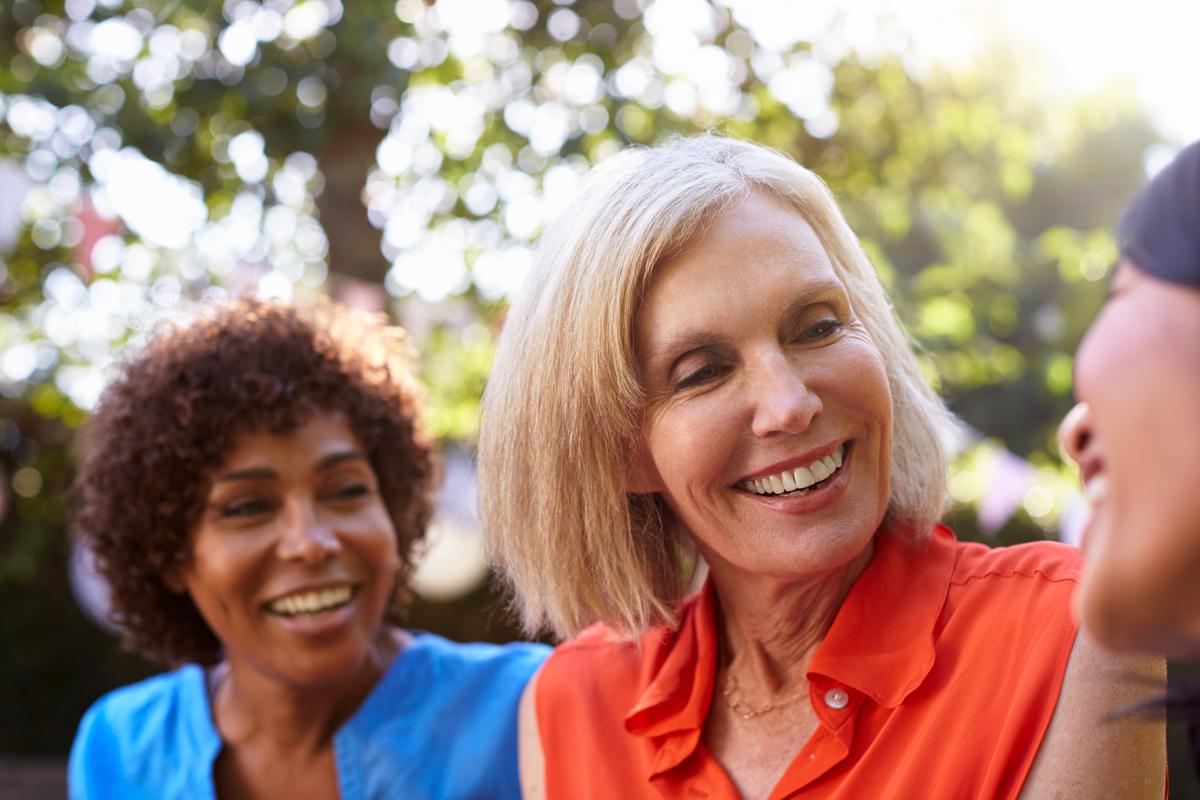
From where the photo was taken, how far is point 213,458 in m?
2.78

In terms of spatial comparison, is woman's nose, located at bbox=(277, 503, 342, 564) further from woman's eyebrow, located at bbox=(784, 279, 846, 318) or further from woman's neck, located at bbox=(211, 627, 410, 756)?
woman's eyebrow, located at bbox=(784, 279, 846, 318)

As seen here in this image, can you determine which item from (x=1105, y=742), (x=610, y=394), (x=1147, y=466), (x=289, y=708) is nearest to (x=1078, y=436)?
(x=1147, y=466)

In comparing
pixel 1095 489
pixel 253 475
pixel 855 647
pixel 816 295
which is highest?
pixel 816 295

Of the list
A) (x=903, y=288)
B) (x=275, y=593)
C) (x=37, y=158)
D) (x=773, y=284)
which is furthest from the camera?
(x=903, y=288)

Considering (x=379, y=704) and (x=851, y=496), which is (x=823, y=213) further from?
(x=379, y=704)

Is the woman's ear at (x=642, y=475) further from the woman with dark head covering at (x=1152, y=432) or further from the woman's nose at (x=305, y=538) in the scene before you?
the woman with dark head covering at (x=1152, y=432)

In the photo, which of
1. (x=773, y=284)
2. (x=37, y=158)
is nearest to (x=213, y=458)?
(x=773, y=284)

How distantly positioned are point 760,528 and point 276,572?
1.30 meters

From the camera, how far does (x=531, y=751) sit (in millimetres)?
2461

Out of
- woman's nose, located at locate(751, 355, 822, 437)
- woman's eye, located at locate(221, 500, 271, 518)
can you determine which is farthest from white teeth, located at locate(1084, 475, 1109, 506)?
woman's eye, located at locate(221, 500, 271, 518)

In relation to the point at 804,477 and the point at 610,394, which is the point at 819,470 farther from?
the point at 610,394

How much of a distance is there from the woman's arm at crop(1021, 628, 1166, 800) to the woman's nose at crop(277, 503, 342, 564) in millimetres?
1634

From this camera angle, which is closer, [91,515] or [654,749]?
[654,749]

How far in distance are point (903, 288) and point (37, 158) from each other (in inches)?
155
